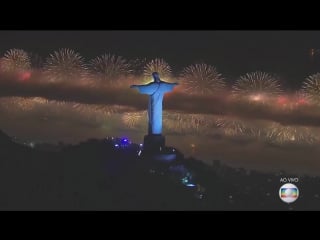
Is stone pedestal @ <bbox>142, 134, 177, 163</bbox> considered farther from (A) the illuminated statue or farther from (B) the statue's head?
(B) the statue's head

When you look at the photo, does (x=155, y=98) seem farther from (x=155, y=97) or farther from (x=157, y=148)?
(x=157, y=148)

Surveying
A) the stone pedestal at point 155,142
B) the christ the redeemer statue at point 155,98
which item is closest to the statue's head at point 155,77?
the christ the redeemer statue at point 155,98

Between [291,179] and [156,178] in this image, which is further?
[156,178]

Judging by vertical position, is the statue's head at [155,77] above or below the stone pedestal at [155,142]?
above

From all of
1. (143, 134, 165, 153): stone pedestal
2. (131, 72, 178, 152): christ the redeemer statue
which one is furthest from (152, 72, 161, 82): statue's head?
(143, 134, 165, 153): stone pedestal

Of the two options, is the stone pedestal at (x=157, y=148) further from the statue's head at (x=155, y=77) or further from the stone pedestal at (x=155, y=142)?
the statue's head at (x=155, y=77)

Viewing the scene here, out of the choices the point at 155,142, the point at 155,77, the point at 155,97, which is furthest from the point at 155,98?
the point at 155,142

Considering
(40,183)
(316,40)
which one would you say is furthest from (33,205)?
(316,40)
